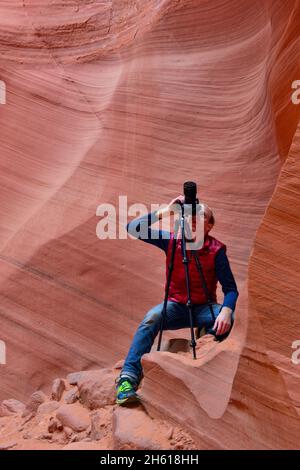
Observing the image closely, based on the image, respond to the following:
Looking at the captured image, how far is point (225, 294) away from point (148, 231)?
607 millimetres

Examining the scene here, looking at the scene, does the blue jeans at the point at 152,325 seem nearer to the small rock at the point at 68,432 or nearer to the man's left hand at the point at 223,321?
the man's left hand at the point at 223,321

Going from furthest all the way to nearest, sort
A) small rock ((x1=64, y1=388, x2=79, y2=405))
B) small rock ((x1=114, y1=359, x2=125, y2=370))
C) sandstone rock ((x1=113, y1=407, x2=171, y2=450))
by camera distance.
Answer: small rock ((x1=114, y1=359, x2=125, y2=370)), small rock ((x1=64, y1=388, x2=79, y2=405)), sandstone rock ((x1=113, y1=407, x2=171, y2=450))

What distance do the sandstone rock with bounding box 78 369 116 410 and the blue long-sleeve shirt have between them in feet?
3.20

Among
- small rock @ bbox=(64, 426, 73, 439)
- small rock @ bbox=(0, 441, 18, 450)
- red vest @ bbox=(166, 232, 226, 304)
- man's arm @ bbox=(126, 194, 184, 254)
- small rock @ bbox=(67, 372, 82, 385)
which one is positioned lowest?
small rock @ bbox=(0, 441, 18, 450)

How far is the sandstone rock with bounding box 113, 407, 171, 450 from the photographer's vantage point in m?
4.12

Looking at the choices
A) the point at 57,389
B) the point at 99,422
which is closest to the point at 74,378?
the point at 57,389

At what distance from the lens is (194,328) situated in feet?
15.2

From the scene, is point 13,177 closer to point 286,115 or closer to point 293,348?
point 286,115

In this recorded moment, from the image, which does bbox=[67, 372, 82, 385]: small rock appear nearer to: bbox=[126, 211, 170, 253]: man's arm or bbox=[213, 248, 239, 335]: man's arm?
bbox=[126, 211, 170, 253]: man's arm

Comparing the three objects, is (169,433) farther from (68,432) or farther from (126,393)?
(68,432)

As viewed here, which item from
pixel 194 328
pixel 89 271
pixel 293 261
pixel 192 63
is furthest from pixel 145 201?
pixel 293 261

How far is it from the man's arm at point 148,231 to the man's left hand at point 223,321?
557 millimetres

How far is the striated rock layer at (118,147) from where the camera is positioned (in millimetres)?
5863

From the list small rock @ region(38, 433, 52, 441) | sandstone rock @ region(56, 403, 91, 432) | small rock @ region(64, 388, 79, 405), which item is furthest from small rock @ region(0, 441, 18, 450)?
small rock @ region(64, 388, 79, 405)
